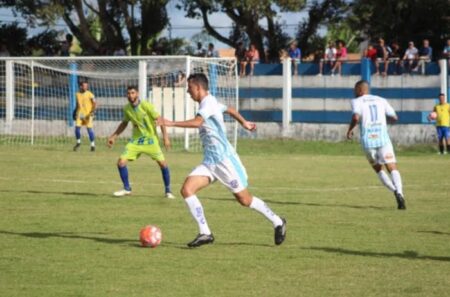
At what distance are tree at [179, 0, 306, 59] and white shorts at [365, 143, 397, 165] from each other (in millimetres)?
22111

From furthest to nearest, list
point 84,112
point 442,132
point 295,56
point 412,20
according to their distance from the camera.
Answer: point 412,20 < point 295,56 < point 442,132 < point 84,112

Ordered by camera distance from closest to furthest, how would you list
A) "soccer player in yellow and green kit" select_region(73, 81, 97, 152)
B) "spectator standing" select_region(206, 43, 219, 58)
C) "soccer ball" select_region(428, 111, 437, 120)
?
"soccer player in yellow and green kit" select_region(73, 81, 97, 152), "soccer ball" select_region(428, 111, 437, 120), "spectator standing" select_region(206, 43, 219, 58)

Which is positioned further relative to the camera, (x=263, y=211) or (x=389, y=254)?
(x=263, y=211)

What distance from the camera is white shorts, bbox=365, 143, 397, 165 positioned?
17.7 metres

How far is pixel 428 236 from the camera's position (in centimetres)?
1370

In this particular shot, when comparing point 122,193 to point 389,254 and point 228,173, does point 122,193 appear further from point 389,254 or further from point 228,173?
point 389,254

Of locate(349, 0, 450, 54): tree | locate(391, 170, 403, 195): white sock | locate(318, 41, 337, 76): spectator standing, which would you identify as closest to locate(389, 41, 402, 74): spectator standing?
locate(349, 0, 450, 54): tree

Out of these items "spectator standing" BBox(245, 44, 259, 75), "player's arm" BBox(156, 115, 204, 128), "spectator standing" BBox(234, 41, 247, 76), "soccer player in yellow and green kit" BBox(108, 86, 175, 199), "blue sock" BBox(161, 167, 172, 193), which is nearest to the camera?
"player's arm" BBox(156, 115, 204, 128)

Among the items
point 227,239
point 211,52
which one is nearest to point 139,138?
point 227,239

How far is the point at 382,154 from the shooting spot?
1770 cm

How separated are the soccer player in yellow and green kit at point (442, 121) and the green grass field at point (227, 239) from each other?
9072 millimetres

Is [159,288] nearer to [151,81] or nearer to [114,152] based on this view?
[114,152]

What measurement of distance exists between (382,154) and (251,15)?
80.2ft

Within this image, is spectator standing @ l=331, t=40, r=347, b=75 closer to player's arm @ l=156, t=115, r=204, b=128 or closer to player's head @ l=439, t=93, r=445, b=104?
player's head @ l=439, t=93, r=445, b=104
